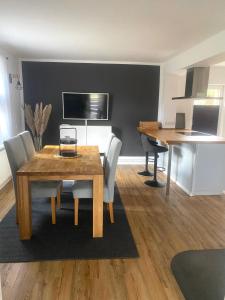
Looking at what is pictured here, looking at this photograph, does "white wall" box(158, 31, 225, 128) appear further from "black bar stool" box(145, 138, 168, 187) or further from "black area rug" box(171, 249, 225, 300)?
"black area rug" box(171, 249, 225, 300)

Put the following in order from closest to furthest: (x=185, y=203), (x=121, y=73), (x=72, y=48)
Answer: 1. (x=185, y=203)
2. (x=72, y=48)
3. (x=121, y=73)

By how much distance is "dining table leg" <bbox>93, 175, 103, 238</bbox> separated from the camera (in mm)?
2352

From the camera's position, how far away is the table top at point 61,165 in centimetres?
231

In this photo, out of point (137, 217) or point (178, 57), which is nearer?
point (137, 217)

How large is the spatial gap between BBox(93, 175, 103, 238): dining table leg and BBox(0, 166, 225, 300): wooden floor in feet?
1.28

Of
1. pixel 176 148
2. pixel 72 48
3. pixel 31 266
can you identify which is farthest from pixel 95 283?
pixel 72 48

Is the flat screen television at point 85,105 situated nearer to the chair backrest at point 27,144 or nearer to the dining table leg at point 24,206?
the chair backrest at point 27,144

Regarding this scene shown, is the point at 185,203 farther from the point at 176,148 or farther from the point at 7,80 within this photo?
the point at 7,80

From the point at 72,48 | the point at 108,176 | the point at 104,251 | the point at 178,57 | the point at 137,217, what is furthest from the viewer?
the point at 178,57

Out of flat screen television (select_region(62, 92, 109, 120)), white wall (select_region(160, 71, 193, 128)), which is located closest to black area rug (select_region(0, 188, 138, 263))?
flat screen television (select_region(62, 92, 109, 120))

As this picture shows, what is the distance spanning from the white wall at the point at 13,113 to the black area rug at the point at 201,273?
3.13 m

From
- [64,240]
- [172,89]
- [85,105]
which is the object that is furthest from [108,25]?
[172,89]

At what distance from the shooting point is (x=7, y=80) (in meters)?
4.25

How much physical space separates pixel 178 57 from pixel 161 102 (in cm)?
114
